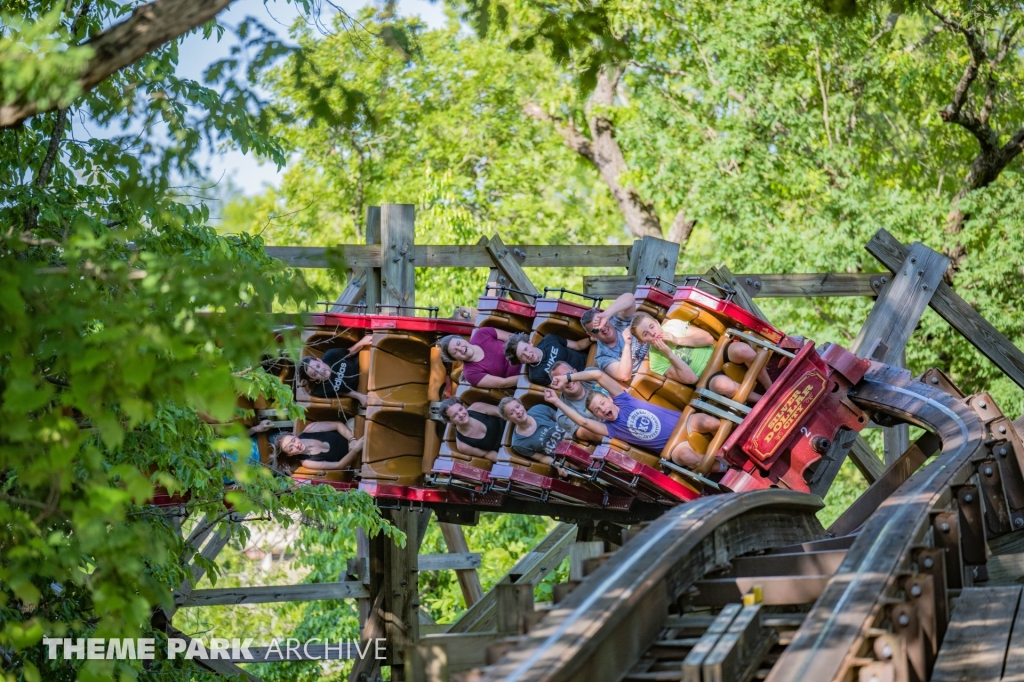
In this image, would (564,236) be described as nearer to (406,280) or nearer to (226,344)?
(406,280)

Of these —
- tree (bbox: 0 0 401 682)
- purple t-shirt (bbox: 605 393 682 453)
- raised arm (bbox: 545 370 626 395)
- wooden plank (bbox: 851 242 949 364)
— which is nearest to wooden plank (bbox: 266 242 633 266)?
raised arm (bbox: 545 370 626 395)

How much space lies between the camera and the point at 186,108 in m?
4.48

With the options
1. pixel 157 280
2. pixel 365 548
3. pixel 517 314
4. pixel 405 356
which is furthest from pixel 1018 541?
pixel 365 548

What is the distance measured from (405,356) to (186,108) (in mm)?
3086

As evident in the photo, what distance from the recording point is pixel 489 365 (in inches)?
277

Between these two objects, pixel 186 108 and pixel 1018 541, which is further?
pixel 1018 541

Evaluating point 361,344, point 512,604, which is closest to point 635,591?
point 512,604

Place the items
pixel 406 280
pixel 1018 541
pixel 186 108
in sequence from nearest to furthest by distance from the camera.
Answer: pixel 186 108 → pixel 1018 541 → pixel 406 280

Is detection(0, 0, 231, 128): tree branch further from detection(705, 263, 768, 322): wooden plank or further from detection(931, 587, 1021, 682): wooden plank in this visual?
detection(705, 263, 768, 322): wooden plank

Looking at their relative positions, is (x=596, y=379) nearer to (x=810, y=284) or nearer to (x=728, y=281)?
(x=728, y=281)

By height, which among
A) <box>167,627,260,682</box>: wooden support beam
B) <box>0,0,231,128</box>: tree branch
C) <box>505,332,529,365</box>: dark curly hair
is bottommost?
<box>167,627,260,682</box>: wooden support beam

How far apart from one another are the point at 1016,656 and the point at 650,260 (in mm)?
4954

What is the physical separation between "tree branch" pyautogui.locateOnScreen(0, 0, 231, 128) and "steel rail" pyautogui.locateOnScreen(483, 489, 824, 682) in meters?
1.71

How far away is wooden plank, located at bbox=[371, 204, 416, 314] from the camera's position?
7.55 meters
